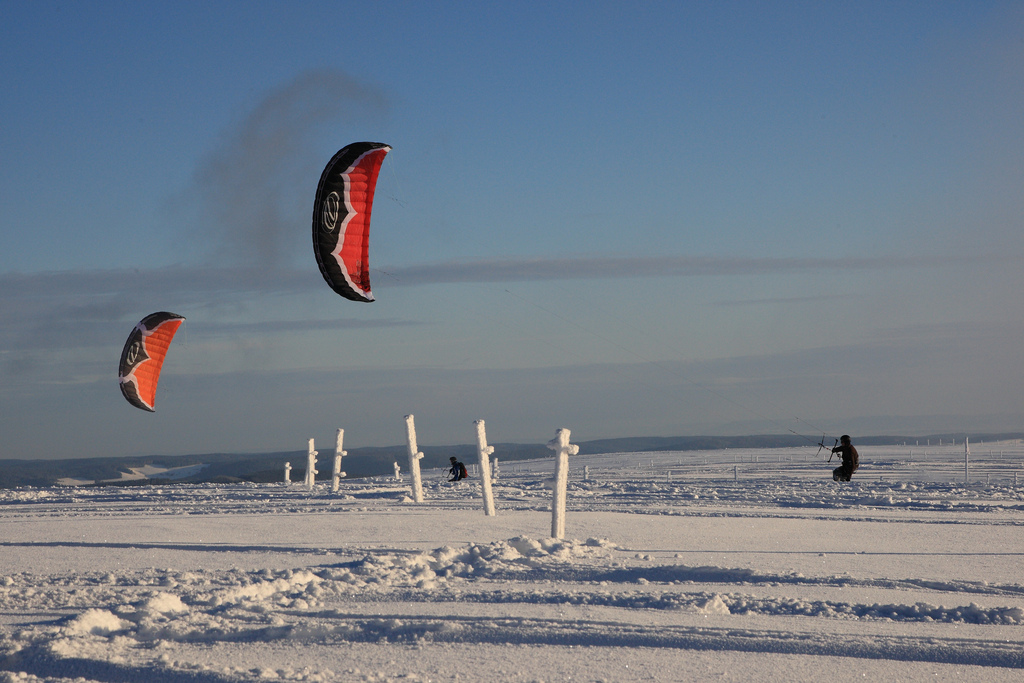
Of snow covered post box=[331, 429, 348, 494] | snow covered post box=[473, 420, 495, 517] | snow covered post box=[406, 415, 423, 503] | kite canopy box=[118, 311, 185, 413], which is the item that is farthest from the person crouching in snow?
kite canopy box=[118, 311, 185, 413]

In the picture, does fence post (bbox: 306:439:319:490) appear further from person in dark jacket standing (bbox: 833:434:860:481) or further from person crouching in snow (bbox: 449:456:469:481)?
person in dark jacket standing (bbox: 833:434:860:481)

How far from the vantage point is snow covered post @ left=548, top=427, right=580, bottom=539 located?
13.3m

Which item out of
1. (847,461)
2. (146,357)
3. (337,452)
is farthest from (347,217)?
(146,357)

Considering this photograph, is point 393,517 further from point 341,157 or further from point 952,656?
point 952,656

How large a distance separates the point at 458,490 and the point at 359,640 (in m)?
19.8

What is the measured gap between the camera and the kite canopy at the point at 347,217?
14.8 m

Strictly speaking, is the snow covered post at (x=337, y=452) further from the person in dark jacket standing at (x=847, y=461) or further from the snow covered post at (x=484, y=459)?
the person in dark jacket standing at (x=847, y=461)

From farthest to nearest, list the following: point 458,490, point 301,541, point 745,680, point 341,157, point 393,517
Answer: point 458,490 < point 393,517 < point 341,157 < point 301,541 < point 745,680

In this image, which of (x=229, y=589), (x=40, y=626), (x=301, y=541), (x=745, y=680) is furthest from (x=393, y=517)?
(x=745, y=680)

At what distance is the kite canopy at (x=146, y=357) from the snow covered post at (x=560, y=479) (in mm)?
16027

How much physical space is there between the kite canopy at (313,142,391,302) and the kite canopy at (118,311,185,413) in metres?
12.3

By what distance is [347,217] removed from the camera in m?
15.3

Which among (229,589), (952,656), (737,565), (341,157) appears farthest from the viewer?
(341,157)

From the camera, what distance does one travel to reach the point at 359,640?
23.8 feet
